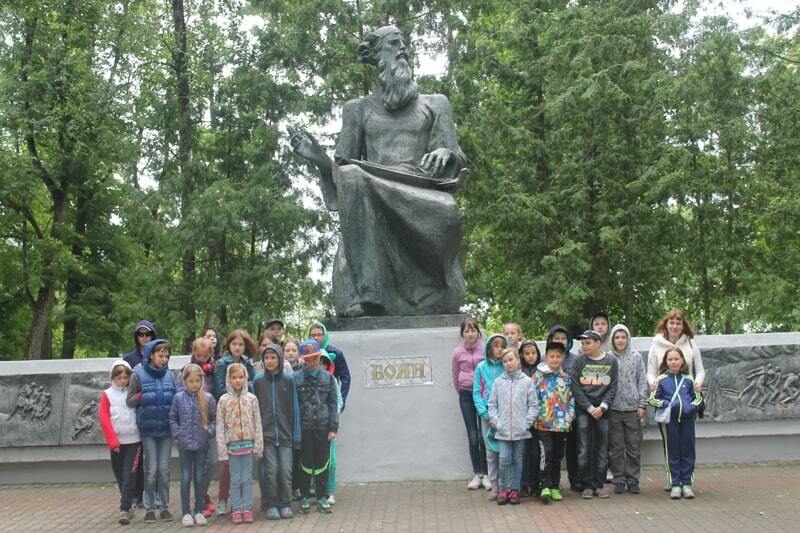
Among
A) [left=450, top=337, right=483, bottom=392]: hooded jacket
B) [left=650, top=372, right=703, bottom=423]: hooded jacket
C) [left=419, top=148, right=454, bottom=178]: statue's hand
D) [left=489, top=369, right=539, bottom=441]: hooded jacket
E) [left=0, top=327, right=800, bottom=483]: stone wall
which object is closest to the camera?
[left=489, top=369, right=539, bottom=441]: hooded jacket

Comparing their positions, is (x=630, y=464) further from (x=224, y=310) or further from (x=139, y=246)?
(x=139, y=246)

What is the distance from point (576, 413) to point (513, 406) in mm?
665

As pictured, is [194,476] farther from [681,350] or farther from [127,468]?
[681,350]

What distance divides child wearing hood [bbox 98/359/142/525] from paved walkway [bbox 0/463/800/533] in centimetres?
28

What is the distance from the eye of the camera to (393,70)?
31.7 ft

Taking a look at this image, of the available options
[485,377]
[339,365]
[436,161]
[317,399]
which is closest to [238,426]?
[317,399]

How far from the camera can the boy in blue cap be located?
7.48m

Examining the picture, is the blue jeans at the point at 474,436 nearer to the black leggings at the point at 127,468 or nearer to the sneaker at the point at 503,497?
the sneaker at the point at 503,497

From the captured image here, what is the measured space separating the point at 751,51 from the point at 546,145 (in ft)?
13.7

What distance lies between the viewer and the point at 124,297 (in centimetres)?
1944

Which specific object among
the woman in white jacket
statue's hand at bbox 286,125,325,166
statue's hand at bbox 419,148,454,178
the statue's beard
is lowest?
the woman in white jacket

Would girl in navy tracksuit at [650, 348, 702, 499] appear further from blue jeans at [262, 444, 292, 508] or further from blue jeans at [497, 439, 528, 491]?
blue jeans at [262, 444, 292, 508]

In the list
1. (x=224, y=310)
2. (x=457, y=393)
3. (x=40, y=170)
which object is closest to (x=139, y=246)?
(x=40, y=170)

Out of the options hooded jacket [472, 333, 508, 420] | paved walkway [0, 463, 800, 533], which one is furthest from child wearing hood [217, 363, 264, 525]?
hooded jacket [472, 333, 508, 420]
